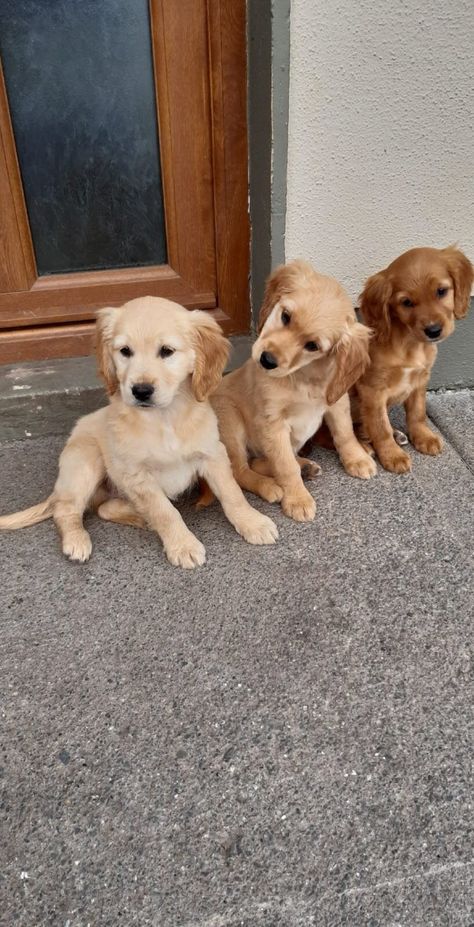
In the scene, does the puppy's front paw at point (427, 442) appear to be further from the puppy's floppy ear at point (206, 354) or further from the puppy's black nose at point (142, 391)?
the puppy's black nose at point (142, 391)

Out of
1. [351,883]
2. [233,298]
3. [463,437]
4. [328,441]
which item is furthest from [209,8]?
[351,883]

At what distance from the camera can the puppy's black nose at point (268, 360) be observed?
89.7 inches

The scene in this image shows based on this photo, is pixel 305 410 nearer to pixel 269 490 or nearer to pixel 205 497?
pixel 269 490

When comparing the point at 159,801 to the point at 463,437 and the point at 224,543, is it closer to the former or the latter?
the point at 224,543

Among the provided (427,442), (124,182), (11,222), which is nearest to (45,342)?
(11,222)

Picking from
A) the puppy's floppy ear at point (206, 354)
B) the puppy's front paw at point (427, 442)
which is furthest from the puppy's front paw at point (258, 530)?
the puppy's front paw at point (427, 442)

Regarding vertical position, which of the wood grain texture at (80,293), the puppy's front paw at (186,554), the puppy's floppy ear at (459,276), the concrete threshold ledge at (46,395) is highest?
the puppy's floppy ear at (459,276)

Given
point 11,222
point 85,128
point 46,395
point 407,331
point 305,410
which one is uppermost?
point 85,128

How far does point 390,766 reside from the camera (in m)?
1.71

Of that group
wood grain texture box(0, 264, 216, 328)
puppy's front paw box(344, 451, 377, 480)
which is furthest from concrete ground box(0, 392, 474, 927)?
wood grain texture box(0, 264, 216, 328)

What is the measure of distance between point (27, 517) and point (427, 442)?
1.84 m

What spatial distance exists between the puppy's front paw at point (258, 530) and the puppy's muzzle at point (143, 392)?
2.25 ft

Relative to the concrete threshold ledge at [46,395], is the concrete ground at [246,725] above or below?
below

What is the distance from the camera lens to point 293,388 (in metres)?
2.55
